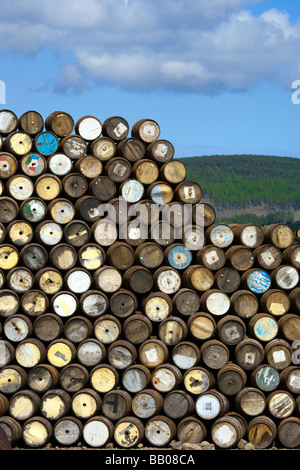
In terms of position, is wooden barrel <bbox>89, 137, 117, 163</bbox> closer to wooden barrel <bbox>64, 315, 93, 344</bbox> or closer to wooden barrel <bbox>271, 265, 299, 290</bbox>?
wooden barrel <bbox>64, 315, 93, 344</bbox>

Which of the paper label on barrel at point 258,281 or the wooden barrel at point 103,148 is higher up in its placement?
the wooden barrel at point 103,148

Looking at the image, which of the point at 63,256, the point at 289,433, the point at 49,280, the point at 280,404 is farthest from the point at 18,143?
the point at 289,433

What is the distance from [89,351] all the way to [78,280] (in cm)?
115

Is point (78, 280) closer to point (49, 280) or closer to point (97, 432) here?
point (49, 280)

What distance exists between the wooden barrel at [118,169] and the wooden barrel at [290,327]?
357 cm

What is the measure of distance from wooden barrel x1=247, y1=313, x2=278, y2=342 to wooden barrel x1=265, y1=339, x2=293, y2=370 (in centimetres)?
14

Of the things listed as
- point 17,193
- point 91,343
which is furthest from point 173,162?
point 91,343

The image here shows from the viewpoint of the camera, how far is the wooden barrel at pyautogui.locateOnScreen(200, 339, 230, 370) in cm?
1052

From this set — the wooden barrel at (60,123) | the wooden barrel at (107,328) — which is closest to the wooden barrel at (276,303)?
the wooden barrel at (107,328)

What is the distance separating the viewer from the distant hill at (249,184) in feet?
403

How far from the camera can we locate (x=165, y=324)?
10.6 meters

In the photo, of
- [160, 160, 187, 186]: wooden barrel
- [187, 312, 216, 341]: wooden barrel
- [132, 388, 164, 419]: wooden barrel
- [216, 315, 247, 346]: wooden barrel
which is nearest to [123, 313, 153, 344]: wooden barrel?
[187, 312, 216, 341]: wooden barrel

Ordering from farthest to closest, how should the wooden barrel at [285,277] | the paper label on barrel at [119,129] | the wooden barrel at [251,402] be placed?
the paper label on barrel at [119,129] < the wooden barrel at [285,277] < the wooden barrel at [251,402]

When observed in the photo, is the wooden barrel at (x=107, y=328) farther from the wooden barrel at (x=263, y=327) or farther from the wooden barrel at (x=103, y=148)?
the wooden barrel at (x=103, y=148)
